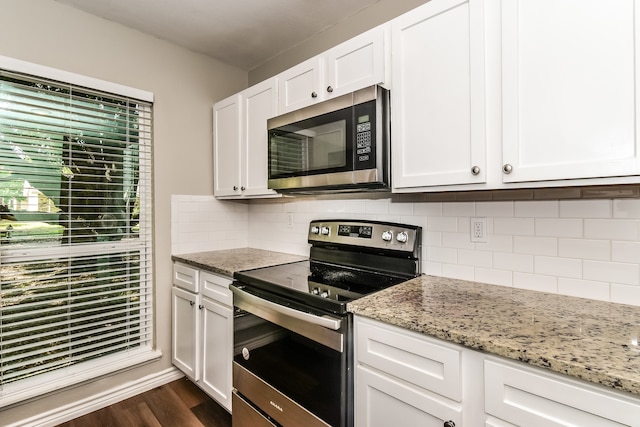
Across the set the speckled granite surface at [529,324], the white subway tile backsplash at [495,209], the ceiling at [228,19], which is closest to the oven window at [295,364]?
the speckled granite surface at [529,324]

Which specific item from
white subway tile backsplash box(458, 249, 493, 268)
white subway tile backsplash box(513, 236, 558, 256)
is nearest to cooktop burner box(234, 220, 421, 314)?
white subway tile backsplash box(458, 249, 493, 268)

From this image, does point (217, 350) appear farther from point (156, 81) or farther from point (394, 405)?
point (156, 81)

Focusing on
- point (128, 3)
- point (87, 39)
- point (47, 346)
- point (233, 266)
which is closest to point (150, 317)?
point (47, 346)

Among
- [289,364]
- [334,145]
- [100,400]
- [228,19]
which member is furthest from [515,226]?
[100,400]

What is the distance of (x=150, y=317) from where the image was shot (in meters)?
2.32

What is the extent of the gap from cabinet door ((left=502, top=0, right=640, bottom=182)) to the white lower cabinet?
0.62 meters

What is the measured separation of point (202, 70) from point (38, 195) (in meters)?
1.43

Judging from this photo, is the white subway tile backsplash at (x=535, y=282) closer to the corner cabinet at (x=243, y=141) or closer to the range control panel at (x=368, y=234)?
the range control panel at (x=368, y=234)

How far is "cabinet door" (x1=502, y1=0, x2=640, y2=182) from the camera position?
944 mm

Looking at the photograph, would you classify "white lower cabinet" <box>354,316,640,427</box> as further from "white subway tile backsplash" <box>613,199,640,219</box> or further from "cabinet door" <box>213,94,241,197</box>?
"cabinet door" <box>213,94,241,197</box>

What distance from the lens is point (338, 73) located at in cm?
167

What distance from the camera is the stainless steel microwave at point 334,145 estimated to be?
1.45m

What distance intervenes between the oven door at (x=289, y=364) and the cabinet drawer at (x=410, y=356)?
8 cm

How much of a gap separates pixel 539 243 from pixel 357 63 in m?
1.15
